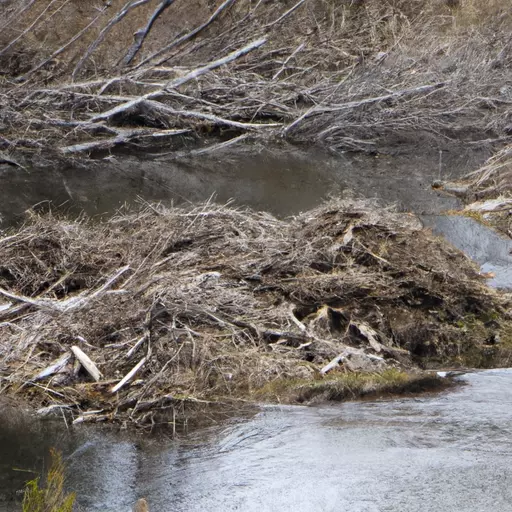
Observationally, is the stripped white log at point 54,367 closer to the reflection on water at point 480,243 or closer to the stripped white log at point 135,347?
the stripped white log at point 135,347

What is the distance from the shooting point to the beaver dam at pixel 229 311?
8648 millimetres

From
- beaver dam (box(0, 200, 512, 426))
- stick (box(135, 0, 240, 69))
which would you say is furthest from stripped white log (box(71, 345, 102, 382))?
stick (box(135, 0, 240, 69))

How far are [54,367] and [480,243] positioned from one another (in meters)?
7.38

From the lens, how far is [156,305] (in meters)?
9.16

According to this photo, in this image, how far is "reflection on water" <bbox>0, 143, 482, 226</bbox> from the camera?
15500 mm

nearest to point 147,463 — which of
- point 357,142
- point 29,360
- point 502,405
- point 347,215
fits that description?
point 29,360

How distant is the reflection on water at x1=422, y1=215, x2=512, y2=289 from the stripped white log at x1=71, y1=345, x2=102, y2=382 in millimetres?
5750

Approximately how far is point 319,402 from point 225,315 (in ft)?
4.73

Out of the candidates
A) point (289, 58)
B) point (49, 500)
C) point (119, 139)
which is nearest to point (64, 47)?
point (119, 139)

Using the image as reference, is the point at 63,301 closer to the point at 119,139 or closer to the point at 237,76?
the point at 119,139

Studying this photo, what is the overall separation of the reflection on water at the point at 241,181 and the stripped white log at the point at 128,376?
19.6 feet

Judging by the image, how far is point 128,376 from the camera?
8523mm

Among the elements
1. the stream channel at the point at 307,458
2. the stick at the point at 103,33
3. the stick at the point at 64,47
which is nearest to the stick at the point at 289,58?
the stick at the point at 103,33

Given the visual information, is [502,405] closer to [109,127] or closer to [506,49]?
[109,127]
